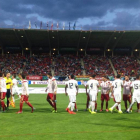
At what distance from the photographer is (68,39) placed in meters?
48.0

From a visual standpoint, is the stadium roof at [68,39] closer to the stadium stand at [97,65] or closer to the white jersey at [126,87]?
the stadium stand at [97,65]

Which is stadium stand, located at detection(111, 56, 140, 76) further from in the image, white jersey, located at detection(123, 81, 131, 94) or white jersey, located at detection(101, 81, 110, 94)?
white jersey, located at detection(101, 81, 110, 94)

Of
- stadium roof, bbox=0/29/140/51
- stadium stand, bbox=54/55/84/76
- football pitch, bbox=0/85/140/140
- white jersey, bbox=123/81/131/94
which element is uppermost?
stadium roof, bbox=0/29/140/51

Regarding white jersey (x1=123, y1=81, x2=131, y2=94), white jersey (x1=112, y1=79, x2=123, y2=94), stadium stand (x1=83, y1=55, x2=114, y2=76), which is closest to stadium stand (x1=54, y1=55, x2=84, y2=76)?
stadium stand (x1=83, y1=55, x2=114, y2=76)

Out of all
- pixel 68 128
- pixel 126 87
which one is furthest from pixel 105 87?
pixel 68 128

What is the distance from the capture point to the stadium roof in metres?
44.4

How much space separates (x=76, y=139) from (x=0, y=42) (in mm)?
47311

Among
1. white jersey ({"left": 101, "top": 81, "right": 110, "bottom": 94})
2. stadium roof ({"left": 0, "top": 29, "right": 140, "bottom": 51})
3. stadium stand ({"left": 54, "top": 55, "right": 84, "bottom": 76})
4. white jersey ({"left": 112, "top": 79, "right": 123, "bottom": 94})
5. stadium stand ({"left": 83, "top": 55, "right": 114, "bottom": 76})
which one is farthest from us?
stadium stand ({"left": 83, "top": 55, "right": 114, "bottom": 76})

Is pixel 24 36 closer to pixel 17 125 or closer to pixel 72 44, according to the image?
pixel 72 44

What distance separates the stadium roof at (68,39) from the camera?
146 ft

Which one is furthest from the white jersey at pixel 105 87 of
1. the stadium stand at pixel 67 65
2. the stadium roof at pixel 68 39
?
the stadium stand at pixel 67 65

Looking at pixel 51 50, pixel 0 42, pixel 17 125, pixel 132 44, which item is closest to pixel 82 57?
pixel 51 50

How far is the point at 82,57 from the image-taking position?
54.0 meters

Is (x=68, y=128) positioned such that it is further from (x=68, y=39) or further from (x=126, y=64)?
(x=126, y=64)
